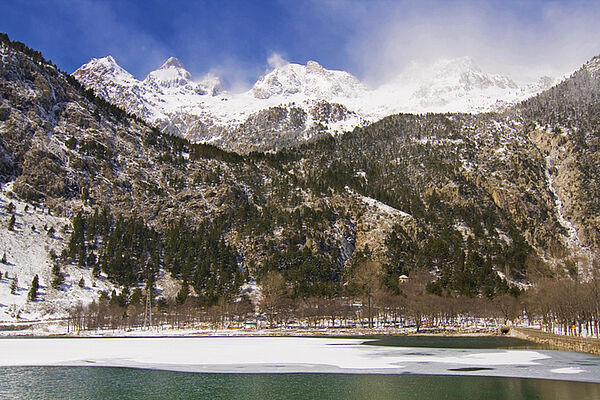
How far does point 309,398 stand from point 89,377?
21626mm

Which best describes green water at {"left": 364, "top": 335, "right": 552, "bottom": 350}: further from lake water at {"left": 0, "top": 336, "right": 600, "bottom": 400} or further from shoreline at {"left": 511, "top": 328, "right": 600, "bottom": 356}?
lake water at {"left": 0, "top": 336, "right": 600, "bottom": 400}

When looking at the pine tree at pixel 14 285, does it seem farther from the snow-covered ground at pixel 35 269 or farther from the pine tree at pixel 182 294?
the pine tree at pixel 182 294

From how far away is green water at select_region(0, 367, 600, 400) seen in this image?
31172mm

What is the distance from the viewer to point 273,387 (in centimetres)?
3491

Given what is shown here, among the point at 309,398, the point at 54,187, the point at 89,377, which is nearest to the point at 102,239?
the point at 54,187

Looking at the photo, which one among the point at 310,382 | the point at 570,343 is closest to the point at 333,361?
the point at 310,382

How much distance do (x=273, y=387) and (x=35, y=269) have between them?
4994 inches

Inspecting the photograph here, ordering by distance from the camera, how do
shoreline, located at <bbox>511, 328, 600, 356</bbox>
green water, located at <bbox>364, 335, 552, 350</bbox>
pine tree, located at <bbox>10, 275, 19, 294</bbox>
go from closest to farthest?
shoreline, located at <bbox>511, 328, 600, 356</bbox>, green water, located at <bbox>364, 335, 552, 350</bbox>, pine tree, located at <bbox>10, 275, 19, 294</bbox>

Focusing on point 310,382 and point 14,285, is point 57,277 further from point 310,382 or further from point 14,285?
point 310,382

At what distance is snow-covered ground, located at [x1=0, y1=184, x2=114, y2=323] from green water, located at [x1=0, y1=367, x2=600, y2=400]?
88732 millimetres

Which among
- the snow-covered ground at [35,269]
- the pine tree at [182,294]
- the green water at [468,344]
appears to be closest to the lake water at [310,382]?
the green water at [468,344]

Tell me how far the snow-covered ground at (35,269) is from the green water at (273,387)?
8873 cm

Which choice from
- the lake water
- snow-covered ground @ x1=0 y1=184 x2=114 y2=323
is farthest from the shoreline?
Result: snow-covered ground @ x1=0 y1=184 x2=114 y2=323

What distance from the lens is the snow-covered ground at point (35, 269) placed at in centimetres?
12007
